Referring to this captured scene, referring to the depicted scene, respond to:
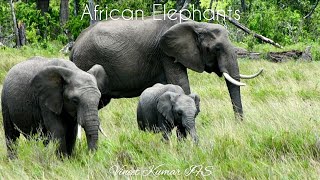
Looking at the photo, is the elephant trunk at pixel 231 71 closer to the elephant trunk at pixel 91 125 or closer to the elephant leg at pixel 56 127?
the elephant leg at pixel 56 127

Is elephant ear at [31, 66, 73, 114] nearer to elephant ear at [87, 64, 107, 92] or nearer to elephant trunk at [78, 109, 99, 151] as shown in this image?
Result: elephant trunk at [78, 109, 99, 151]

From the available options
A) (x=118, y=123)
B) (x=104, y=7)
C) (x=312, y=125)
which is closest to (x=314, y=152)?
(x=312, y=125)

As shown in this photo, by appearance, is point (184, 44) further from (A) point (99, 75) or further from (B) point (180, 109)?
(A) point (99, 75)

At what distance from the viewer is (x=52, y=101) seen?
6062 millimetres

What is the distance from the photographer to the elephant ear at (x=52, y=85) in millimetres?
6020

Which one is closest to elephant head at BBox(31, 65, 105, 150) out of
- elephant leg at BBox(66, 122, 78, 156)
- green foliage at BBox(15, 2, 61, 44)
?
elephant leg at BBox(66, 122, 78, 156)

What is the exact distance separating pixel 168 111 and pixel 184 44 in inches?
82.2

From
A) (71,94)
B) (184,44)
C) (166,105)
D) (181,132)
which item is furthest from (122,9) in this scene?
(71,94)

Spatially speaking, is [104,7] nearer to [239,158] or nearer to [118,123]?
[118,123]

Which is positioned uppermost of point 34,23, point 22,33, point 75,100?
point 75,100

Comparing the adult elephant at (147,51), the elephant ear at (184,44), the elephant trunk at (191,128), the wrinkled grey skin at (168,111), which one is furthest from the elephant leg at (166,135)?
the elephant ear at (184,44)

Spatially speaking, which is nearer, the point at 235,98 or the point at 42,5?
the point at 235,98

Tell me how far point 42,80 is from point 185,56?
333 centimetres

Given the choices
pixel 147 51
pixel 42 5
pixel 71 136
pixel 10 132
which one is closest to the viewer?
pixel 71 136
